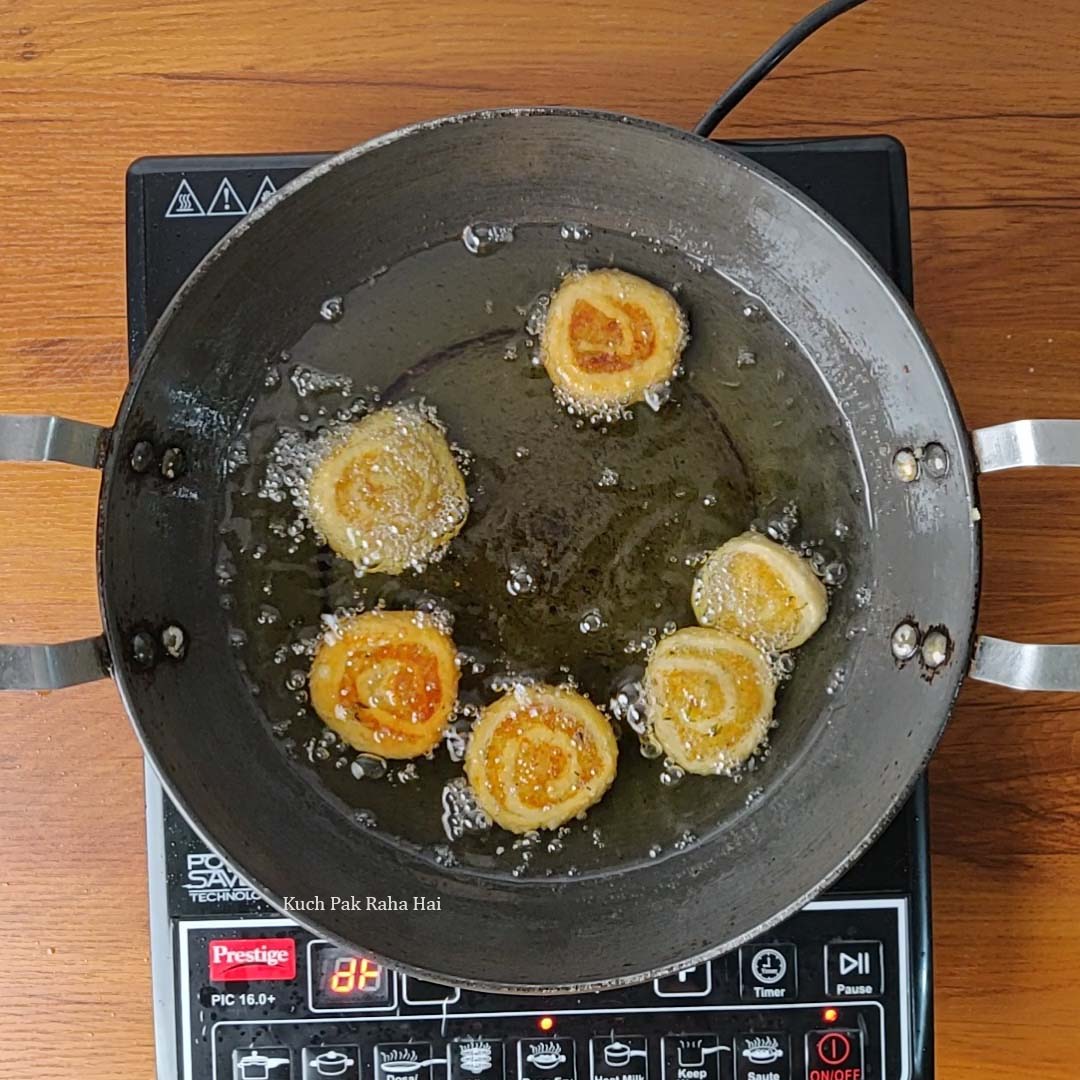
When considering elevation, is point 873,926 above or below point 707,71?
below

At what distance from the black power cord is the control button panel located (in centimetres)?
61

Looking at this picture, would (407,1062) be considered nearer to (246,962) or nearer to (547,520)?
(246,962)

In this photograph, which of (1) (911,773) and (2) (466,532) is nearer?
(1) (911,773)

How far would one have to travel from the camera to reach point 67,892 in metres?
0.91

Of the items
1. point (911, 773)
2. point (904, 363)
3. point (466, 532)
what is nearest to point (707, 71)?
point (904, 363)

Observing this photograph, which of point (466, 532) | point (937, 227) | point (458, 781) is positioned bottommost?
point (458, 781)

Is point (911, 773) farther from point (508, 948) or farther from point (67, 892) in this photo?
point (67, 892)

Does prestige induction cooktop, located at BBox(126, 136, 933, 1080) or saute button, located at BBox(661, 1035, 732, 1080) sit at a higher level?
prestige induction cooktop, located at BBox(126, 136, 933, 1080)

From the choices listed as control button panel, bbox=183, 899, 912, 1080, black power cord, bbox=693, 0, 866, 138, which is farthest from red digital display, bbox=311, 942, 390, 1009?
black power cord, bbox=693, 0, 866, 138

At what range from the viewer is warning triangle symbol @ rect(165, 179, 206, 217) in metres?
0.85

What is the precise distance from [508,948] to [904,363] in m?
0.54

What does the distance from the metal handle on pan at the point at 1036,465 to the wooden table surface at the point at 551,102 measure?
226 millimetres

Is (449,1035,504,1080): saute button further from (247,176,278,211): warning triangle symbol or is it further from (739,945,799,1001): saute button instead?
(247,176,278,211): warning triangle symbol

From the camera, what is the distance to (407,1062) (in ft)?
2.77
